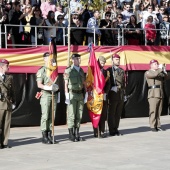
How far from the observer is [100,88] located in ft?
50.5

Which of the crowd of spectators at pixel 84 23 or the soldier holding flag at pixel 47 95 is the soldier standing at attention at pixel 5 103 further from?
the crowd of spectators at pixel 84 23

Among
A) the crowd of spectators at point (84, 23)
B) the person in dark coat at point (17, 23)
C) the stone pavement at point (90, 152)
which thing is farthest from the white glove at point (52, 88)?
the person in dark coat at point (17, 23)

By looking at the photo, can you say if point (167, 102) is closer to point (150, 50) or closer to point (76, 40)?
point (150, 50)

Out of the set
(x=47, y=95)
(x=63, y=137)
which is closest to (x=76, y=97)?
(x=47, y=95)

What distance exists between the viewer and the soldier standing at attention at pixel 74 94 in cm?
1474

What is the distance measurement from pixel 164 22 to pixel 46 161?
11094mm

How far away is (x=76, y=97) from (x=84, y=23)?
5858 millimetres

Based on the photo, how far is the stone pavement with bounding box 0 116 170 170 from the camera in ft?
Result: 37.9

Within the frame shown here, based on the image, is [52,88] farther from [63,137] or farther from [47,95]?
[63,137]

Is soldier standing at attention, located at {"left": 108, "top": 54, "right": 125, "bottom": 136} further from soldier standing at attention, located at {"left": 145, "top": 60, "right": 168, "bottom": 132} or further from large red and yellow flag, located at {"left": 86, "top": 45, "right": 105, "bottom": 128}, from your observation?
soldier standing at attention, located at {"left": 145, "top": 60, "right": 168, "bottom": 132}

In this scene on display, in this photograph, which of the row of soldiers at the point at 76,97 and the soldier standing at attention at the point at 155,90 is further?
the soldier standing at attention at the point at 155,90

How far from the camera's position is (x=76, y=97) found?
1477 cm

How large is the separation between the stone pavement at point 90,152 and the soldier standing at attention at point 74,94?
344 mm

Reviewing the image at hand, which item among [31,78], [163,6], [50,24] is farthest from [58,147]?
Result: [163,6]
